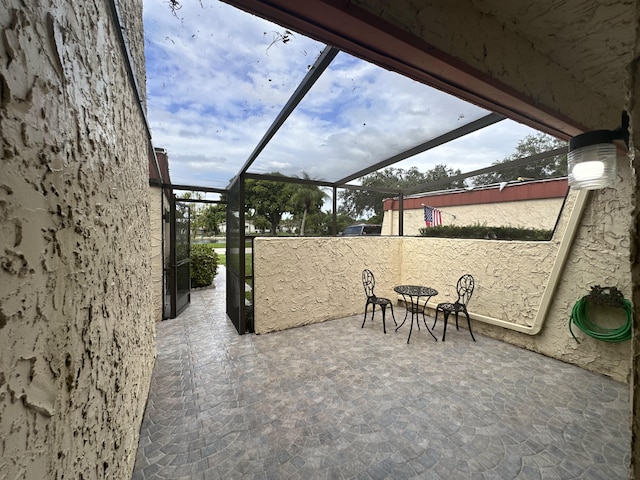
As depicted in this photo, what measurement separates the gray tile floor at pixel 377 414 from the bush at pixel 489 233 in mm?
1736

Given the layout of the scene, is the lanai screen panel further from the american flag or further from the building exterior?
the american flag

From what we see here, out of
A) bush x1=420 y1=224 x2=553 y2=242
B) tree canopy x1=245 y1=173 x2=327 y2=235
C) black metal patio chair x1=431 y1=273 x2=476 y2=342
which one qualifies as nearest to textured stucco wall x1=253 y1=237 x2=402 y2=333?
tree canopy x1=245 y1=173 x2=327 y2=235

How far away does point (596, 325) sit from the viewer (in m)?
3.09

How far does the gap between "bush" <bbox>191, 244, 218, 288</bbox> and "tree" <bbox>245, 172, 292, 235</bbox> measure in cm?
383

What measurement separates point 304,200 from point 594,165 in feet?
13.6

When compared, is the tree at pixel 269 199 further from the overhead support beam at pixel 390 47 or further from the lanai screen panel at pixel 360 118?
the overhead support beam at pixel 390 47

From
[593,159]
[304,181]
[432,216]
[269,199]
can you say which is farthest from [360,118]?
[432,216]

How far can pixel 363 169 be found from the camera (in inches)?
168

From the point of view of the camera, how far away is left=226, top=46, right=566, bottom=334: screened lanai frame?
2.21m

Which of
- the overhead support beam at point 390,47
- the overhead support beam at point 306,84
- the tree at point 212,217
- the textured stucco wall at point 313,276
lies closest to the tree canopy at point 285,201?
the textured stucco wall at point 313,276

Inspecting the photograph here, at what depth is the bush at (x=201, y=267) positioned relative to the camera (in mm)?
7379

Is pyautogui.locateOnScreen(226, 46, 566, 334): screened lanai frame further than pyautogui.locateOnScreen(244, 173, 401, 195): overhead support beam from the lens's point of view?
No

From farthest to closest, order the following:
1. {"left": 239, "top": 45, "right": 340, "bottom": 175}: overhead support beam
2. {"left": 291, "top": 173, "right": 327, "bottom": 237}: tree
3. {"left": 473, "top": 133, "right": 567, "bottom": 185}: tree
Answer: {"left": 291, "top": 173, "right": 327, "bottom": 237}: tree < {"left": 473, "top": 133, "right": 567, "bottom": 185}: tree < {"left": 239, "top": 45, "right": 340, "bottom": 175}: overhead support beam

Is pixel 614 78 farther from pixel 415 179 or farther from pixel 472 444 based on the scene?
pixel 415 179
